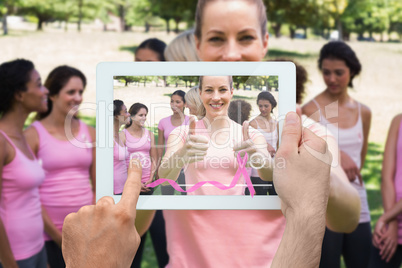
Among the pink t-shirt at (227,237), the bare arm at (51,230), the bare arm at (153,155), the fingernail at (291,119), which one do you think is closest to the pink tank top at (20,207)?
the bare arm at (51,230)

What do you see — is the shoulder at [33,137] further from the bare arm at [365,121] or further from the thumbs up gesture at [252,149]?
the bare arm at [365,121]

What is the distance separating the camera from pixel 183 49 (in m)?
1.51

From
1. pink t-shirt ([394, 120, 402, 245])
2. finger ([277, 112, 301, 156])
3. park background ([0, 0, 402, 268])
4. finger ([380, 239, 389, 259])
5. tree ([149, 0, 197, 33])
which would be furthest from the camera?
tree ([149, 0, 197, 33])

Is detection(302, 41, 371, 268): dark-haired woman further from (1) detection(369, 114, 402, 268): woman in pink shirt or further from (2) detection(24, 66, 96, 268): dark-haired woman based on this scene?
(2) detection(24, 66, 96, 268): dark-haired woman

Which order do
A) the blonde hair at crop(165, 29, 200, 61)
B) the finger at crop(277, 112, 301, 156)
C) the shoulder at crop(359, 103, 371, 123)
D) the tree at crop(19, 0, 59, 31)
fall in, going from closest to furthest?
the finger at crop(277, 112, 301, 156)
the blonde hair at crop(165, 29, 200, 61)
the shoulder at crop(359, 103, 371, 123)
the tree at crop(19, 0, 59, 31)

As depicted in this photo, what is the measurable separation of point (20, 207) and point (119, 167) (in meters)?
1.25

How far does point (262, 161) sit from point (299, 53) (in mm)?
11022

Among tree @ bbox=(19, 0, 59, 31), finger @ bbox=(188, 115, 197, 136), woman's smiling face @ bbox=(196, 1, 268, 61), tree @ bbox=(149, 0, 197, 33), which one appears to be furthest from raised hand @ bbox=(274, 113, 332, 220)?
tree @ bbox=(19, 0, 59, 31)

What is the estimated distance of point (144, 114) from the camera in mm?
891

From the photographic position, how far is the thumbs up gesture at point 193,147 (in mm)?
907

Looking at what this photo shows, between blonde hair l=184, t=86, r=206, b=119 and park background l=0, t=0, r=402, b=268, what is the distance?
21.8 ft

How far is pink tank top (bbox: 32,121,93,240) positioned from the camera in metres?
2.26

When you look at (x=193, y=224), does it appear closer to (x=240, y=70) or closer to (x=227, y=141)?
(x=227, y=141)

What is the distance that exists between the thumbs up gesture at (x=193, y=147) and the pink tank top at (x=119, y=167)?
0.40 ft
